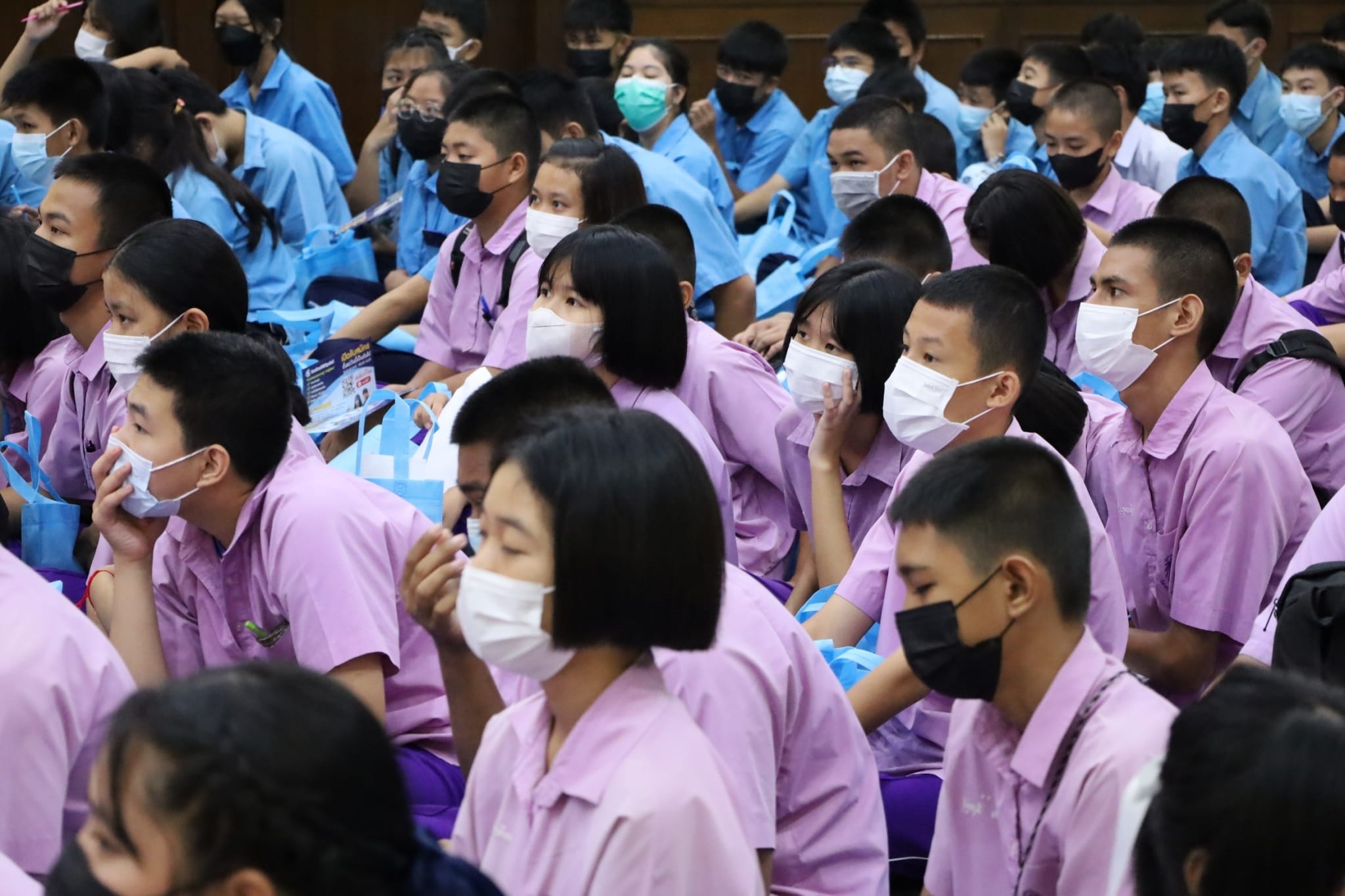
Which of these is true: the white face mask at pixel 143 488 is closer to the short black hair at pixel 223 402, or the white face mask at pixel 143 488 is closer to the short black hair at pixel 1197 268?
the short black hair at pixel 223 402

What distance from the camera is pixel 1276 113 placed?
22.0 feet

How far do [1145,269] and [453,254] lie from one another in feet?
7.08

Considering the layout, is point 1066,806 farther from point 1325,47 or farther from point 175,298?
point 1325,47

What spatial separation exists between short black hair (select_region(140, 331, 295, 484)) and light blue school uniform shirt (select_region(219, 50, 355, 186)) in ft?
14.6

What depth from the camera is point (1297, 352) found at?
3.35 meters

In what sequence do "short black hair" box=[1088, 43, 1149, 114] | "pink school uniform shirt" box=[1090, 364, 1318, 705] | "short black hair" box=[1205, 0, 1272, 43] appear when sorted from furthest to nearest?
1. "short black hair" box=[1205, 0, 1272, 43]
2. "short black hair" box=[1088, 43, 1149, 114]
3. "pink school uniform shirt" box=[1090, 364, 1318, 705]

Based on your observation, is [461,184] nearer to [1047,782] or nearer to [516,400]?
[516,400]

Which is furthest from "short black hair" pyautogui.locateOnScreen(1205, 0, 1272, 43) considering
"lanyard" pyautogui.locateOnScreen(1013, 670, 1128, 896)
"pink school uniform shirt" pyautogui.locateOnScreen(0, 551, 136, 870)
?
"pink school uniform shirt" pyautogui.locateOnScreen(0, 551, 136, 870)

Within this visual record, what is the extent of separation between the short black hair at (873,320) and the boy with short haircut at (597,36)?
449cm

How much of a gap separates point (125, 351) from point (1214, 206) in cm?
263

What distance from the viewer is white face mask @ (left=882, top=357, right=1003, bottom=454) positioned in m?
2.60

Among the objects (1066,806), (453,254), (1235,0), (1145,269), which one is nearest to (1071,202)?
(1145,269)

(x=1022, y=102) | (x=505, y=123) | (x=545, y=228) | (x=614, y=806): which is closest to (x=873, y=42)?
(x=1022, y=102)

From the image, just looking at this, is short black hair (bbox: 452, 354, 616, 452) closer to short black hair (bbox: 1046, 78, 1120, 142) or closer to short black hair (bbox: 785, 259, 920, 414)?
short black hair (bbox: 785, 259, 920, 414)
